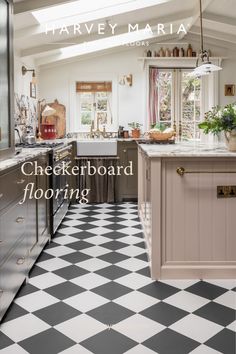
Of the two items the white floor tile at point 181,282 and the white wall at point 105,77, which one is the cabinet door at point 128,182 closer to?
the white wall at point 105,77

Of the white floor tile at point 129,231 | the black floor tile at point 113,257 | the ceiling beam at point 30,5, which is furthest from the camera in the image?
the white floor tile at point 129,231

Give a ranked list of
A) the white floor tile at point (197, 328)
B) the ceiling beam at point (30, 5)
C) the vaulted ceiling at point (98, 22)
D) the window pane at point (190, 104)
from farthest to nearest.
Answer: the window pane at point (190, 104) → the vaulted ceiling at point (98, 22) → the ceiling beam at point (30, 5) → the white floor tile at point (197, 328)

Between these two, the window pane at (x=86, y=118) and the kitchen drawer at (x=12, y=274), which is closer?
the kitchen drawer at (x=12, y=274)

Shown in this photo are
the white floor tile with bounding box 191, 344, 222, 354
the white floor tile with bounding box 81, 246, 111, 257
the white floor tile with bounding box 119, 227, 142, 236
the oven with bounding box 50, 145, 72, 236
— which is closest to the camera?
the white floor tile with bounding box 191, 344, 222, 354

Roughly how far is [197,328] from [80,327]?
2.15ft

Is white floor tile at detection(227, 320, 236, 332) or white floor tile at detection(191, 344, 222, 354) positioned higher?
white floor tile at detection(227, 320, 236, 332)

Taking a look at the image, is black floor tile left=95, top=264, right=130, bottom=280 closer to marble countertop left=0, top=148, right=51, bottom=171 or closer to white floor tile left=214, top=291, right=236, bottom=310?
white floor tile left=214, top=291, right=236, bottom=310

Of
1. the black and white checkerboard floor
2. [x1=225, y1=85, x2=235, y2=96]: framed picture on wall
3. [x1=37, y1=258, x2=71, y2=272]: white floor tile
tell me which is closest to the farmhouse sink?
[x1=225, y1=85, x2=235, y2=96]: framed picture on wall

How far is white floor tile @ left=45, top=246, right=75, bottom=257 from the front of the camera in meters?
3.75

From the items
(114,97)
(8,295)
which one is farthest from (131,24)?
(8,295)

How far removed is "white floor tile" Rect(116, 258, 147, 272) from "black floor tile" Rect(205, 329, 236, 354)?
1153mm

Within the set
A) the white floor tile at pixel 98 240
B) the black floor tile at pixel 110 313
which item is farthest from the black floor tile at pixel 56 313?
the white floor tile at pixel 98 240

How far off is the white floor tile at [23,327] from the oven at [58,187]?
181cm

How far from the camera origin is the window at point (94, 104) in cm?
716
